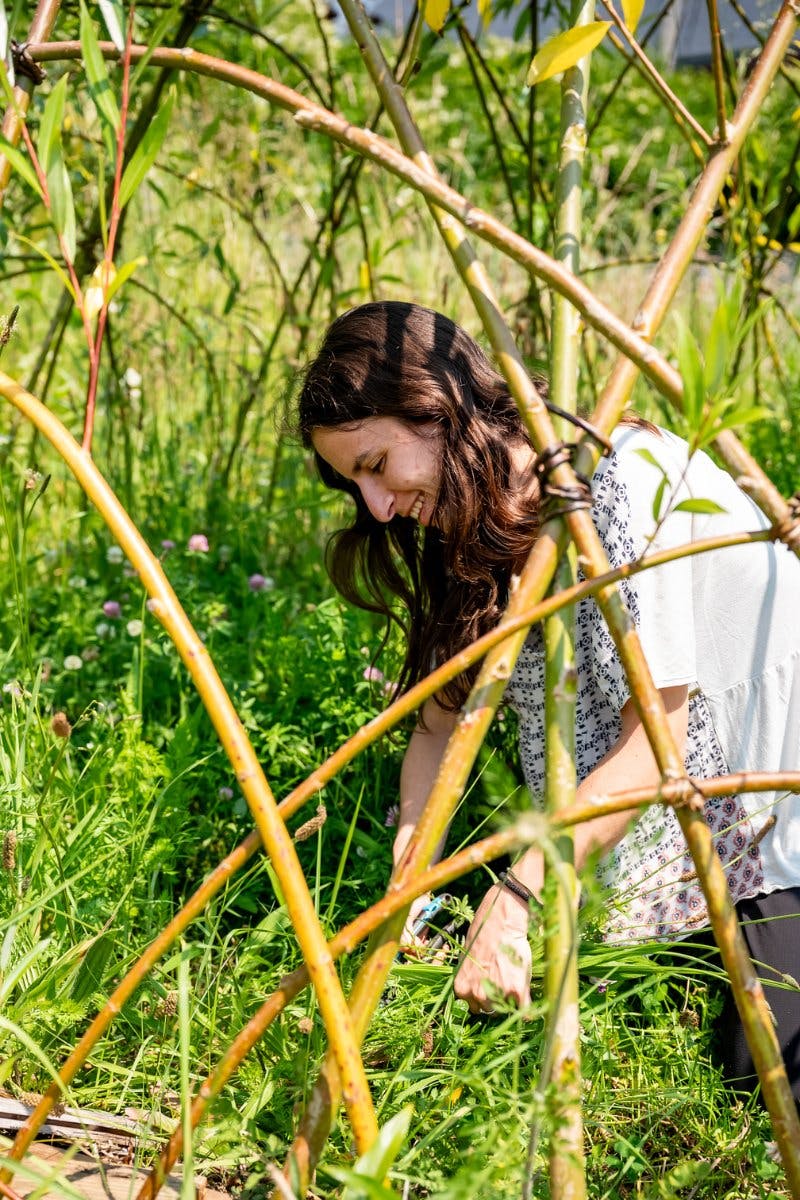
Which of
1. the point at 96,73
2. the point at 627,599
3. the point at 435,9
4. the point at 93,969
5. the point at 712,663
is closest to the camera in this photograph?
the point at 96,73

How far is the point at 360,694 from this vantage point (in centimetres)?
211

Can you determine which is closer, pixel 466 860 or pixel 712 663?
pixel 466 860

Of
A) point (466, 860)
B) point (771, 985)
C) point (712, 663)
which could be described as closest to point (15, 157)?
point (466, 860)

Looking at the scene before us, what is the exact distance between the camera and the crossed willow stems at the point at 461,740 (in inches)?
34.9

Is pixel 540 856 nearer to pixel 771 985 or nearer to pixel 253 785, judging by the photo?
pixel 771 985

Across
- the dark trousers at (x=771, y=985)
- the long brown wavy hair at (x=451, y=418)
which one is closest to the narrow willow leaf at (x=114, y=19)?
the long brown wavy hair at (x=451, y=418)

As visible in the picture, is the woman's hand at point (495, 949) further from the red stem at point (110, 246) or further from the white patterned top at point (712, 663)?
the red stem at point (110, 246)

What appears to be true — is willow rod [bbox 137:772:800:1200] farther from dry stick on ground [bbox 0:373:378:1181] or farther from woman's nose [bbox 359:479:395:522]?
woman's nose [bbox 359:479:395:522]

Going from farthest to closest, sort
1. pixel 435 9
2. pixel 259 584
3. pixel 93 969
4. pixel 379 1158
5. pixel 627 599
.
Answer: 1. pixel 259 584
2. pixel 627 599
3. pixel 93 969
4. pixel 435 9
5. pixel 379 1158

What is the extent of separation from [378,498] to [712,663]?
1.77 feet

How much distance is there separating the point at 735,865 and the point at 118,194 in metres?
1.28

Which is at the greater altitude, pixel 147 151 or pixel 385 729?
pixel 147 151

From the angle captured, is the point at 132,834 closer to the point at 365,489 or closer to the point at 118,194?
the point at 365,489

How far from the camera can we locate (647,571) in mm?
1489
